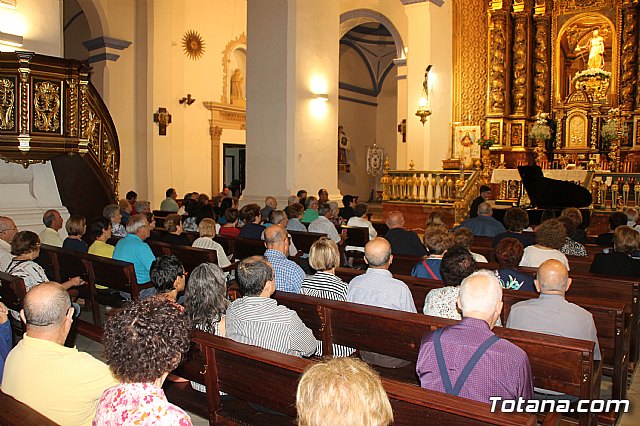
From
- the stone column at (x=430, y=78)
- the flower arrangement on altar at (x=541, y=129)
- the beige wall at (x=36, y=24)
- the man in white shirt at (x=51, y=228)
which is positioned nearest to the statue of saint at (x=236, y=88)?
the stone column at (x=430, y=78)

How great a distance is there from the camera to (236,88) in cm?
1727

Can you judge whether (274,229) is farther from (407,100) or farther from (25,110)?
(407,100)

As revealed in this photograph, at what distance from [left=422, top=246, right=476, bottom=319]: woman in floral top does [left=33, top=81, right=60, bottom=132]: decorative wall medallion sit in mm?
5006

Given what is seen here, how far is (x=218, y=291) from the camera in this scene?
10.9 feet

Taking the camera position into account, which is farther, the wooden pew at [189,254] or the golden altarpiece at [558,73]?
the golden altarpiece at [558,73]

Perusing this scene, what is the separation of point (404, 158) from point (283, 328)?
15.0 meters

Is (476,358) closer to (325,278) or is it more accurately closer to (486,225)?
(325,278)

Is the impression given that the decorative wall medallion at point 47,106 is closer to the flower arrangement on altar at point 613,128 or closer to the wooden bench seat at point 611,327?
the wooden bench seat at point 611,327

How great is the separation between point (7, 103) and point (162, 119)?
8604 millimetres

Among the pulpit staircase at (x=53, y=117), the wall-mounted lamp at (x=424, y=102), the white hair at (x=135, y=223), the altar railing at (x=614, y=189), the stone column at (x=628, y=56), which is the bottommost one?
the white hair at (x=135, y=223)

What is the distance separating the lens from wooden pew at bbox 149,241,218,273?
5.52m

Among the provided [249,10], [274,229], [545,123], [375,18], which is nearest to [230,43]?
[375,18]

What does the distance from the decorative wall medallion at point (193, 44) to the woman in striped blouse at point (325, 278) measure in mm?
13033

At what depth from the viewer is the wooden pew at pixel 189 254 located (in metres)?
5.52
